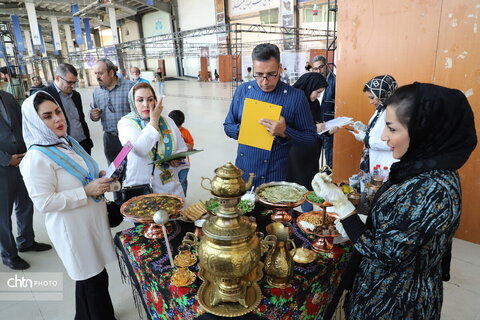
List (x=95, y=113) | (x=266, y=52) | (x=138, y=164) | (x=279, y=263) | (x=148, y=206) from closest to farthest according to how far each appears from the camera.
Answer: (x=279, y=263) < (x=148, y=206) < (x=266, y=52) < (x=138, y=164) < (x=95, y=113)

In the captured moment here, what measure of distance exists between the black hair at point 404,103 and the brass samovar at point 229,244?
54 centimetres

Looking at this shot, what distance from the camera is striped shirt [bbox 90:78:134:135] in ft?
10.5

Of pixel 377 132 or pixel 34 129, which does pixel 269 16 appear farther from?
pixel 34 129

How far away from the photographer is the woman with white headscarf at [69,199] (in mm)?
1335

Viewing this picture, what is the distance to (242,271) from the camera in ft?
2.79

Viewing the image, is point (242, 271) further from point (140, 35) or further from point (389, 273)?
point (140, 35)

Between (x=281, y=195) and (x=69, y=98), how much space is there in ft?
8.83

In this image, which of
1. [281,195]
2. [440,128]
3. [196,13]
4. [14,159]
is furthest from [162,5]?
[440,128]

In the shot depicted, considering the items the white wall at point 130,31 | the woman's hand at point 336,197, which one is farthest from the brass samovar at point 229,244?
the white wall at point 130,31

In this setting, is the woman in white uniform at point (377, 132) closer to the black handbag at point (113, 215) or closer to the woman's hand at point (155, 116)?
the woman's hand at point (155, 116)

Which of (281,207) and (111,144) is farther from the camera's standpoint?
(111,144)

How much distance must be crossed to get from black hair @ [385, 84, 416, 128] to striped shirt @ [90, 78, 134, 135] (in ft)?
9.71

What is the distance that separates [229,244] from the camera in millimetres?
837

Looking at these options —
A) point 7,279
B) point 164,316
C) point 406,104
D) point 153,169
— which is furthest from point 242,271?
point 7,279
